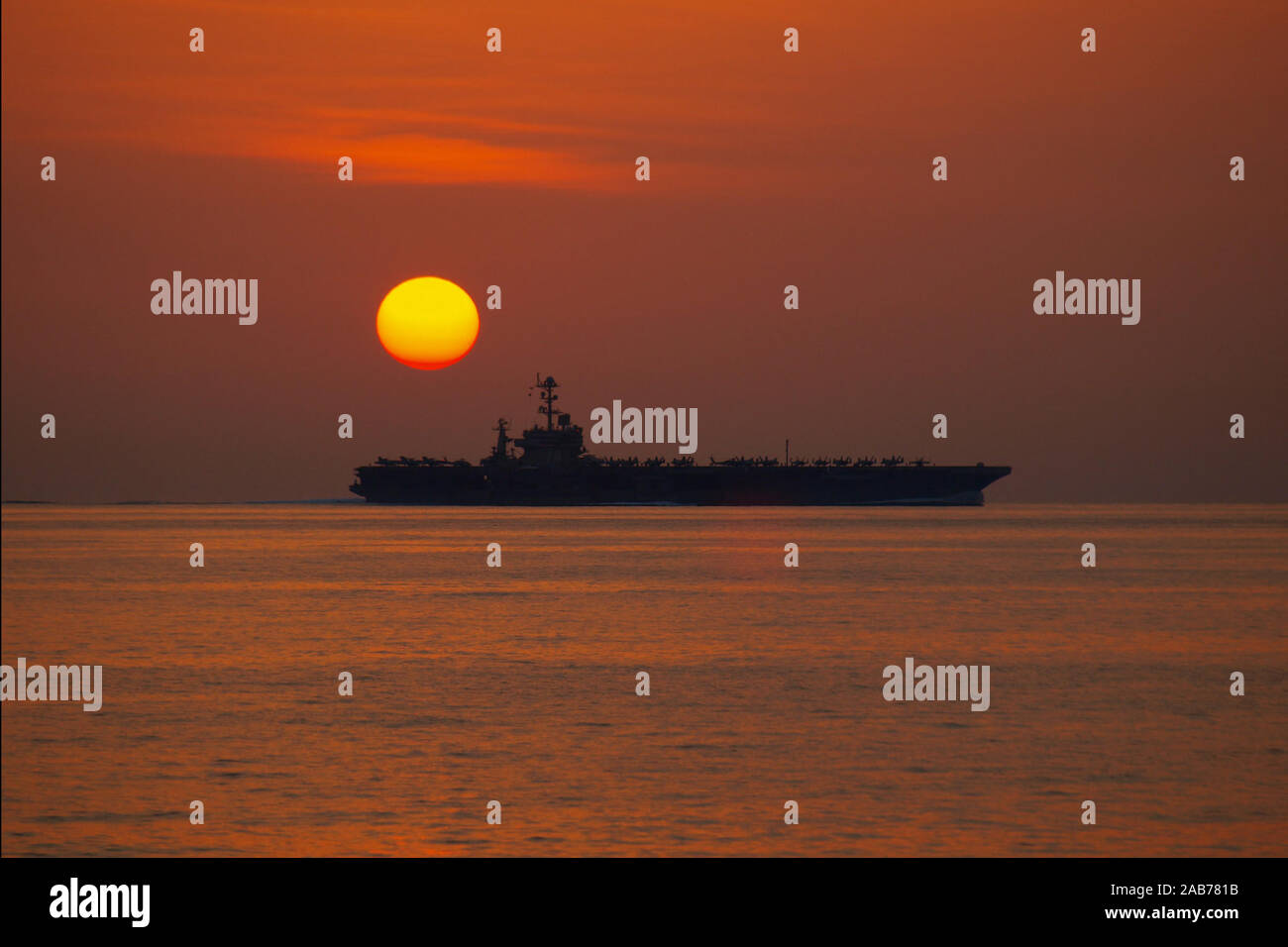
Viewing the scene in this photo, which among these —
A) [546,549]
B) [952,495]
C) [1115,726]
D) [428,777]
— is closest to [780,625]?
[1115,726]

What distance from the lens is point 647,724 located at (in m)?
19.1

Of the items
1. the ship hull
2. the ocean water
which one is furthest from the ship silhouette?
the ocean water

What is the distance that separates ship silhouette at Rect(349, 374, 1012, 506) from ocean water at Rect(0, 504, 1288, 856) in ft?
277

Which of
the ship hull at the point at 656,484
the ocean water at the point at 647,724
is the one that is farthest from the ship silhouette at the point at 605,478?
the ocean water at the point at 647,724

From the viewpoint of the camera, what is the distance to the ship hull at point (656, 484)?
130 meters

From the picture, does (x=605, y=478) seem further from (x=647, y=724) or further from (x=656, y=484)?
(x=647, y=724)

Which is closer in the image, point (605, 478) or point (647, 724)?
point (647, 724)

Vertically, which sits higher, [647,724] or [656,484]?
[656,484]

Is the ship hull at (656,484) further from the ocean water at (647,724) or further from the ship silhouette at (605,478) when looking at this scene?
the ocean water at (647,724)

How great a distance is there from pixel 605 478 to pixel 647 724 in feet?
364

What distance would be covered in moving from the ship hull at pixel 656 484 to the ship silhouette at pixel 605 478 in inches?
3.7

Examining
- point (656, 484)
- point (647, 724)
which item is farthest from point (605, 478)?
point (647, 724)

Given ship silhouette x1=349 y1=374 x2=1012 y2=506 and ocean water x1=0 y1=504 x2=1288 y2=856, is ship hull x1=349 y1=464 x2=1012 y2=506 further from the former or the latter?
ocean water x1=0 y1=504 x2=1288 y2=856
